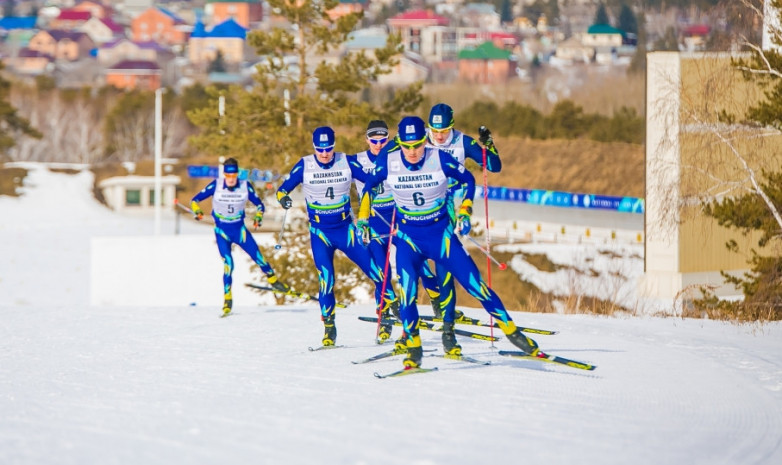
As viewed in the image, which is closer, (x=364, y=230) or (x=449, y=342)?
(x=364, y=230)

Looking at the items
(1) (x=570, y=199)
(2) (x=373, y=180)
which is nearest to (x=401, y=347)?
(2) (x=373, y=180)

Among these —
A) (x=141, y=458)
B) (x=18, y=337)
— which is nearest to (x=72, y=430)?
(x=141, y=458)

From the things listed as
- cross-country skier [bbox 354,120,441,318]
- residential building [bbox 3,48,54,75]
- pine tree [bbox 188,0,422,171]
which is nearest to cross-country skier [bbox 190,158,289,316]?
cross-country skier [bbox 354,120,441,318]

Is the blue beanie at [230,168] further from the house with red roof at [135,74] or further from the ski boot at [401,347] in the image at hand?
the house with red roof at [135,74]

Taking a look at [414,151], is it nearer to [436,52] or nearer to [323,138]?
[323,138]

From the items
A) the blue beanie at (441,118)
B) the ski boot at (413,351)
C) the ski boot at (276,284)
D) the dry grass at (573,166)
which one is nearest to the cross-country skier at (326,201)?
the blue beanie at (441,118)

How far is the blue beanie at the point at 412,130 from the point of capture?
37.6 feet

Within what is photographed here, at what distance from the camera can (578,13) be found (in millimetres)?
187375

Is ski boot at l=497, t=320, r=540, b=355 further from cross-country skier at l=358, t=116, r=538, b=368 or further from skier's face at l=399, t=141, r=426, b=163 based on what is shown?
skier's face at l=399, t=141, r=426, b=163

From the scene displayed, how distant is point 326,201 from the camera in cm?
1408

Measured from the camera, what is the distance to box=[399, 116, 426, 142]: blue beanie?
A: 11469 millimetres

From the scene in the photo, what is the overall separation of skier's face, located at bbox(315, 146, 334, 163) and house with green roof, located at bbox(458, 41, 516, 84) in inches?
4961

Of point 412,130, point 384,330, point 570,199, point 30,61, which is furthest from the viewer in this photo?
point 30,61

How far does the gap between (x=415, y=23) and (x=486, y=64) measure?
125 feet
